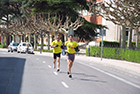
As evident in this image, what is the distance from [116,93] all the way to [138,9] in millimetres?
14570

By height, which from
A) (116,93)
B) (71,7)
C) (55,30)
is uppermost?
(71,7)

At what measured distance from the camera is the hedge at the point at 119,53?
71.5 ft

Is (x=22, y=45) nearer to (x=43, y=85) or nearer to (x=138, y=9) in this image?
(x=138, y=9)

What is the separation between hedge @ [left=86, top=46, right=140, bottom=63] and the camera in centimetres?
2179

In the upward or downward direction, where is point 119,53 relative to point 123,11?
downward

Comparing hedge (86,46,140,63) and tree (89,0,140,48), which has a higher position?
tree (89,0,140,48)

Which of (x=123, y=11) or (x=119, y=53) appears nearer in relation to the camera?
(x=123, y=11)

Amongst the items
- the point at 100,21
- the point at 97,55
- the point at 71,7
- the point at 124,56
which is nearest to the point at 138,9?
the point at 124,56

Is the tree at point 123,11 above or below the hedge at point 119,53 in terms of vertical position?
above

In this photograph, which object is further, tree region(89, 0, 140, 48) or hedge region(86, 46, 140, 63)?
tree region(89, 0, 140, 48)

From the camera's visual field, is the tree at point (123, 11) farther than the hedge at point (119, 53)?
Yes

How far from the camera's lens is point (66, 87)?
9648 mm

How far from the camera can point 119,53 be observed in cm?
2509

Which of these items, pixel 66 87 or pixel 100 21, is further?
pixel 100 21
